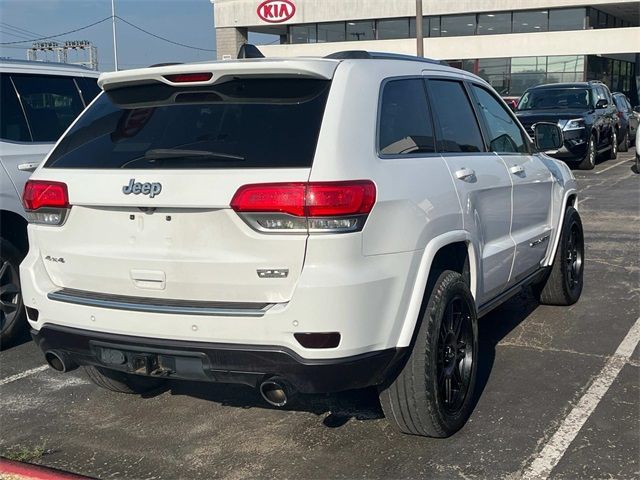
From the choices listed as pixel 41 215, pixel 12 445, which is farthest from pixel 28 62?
pixel 12 445

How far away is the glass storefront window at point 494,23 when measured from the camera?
42.2 meters

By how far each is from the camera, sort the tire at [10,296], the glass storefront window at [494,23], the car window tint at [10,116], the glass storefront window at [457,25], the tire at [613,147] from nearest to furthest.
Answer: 1. the tire at [10,296]
2. the car window tint at [10,116]
3. the tire at [613,147]
4. the glass storefront window at [494,23]
5. the glass storefront window at [457,25]

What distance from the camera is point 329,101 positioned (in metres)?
3.36

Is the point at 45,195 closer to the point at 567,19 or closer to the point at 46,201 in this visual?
the point at 46,201

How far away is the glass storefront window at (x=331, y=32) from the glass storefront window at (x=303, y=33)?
1.37 ft

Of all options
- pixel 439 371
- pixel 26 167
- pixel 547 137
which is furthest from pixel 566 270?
pixel 26 167

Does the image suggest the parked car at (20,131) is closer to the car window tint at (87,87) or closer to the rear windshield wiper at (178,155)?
the car window tint at (87,87)

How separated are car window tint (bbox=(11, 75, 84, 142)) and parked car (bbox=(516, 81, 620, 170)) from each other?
1069 centimetres

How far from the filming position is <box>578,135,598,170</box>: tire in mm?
16016

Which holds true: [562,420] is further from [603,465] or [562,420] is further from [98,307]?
[98,307]

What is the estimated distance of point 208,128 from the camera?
138 inches

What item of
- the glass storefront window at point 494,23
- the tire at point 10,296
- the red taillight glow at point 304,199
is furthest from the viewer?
the glass storefront window at point 494,23

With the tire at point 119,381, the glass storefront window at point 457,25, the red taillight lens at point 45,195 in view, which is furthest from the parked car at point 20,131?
the glass storefront window at point 457,25

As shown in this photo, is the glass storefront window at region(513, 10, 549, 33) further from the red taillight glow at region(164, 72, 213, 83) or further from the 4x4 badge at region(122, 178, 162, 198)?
the 4x4 badge at region(122, 178, 162, 198)
